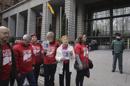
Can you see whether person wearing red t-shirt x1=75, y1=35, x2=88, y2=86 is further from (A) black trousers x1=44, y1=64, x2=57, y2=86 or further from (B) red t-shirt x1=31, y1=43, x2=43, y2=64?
(B) red t-shirt x1=31, y1=43, x2=43, y2=64

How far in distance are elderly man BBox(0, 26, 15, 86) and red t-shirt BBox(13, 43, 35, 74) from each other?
1425 mm

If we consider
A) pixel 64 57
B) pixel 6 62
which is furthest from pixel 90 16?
pixel 6 62

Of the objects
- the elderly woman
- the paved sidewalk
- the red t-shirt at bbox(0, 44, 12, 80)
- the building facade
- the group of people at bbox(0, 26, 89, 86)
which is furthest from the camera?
the building facade

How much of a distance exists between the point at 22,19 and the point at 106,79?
34424mm

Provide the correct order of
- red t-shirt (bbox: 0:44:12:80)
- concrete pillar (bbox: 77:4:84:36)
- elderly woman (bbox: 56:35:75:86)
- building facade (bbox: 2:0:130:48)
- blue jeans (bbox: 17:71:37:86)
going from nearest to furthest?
1. red t-shirt (bbox: 0:44:12:80)
2. blue jeans (bbox: 17:71:37:86)
3. elderly woman (bbox: 56:35:75:86)
4. building facade (bbox: 2:0:130:48)
5. concrete pillar (bbox: 77:4:84:36)

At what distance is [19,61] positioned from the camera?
7.08 m

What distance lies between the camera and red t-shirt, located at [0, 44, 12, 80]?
551 centimetres

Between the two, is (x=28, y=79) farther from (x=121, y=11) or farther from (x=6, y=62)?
(x=121, y=11)

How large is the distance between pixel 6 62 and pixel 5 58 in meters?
0.08

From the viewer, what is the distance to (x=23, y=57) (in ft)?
23.9

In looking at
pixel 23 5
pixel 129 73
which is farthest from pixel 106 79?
pixel 23 5

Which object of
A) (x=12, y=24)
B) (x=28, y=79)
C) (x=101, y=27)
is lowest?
(x=28, y=79)

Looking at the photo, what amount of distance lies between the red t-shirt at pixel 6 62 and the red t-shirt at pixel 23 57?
148cm

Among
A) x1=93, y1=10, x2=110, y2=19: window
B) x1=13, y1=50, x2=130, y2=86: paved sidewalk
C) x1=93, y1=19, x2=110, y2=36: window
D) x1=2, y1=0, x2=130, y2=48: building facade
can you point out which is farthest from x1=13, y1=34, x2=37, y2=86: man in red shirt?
x1=93, y1=10, x2=110, y2=19: window
